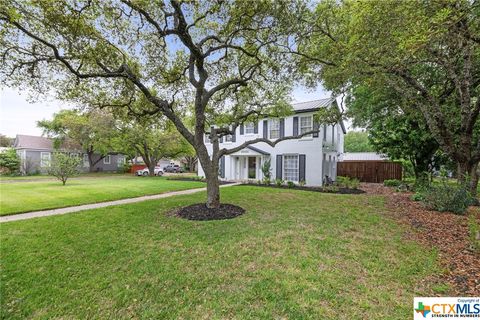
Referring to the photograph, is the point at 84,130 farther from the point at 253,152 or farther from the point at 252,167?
the point at 253,152

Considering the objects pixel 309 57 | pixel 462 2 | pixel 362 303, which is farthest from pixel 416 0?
pixel 362 303

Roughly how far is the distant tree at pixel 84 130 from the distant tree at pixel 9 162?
431 cm

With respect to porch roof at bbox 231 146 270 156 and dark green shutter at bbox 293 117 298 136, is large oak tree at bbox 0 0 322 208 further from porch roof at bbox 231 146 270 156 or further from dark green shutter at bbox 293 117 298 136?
porch roof at bbox 231 146 270 156

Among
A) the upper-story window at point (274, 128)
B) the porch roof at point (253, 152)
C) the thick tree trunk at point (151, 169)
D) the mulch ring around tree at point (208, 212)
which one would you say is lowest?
the mulch ring around tree at point (208, 212)

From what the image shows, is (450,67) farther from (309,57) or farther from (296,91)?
(296,91)

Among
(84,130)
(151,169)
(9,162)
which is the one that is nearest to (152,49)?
(151,169)

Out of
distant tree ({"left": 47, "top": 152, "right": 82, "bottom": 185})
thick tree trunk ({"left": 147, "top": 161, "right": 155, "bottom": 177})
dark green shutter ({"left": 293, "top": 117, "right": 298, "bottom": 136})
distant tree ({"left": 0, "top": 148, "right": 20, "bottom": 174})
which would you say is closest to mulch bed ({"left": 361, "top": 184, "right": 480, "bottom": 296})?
dark green shutter ({"left": 293, "top": 117, "right": 298, "bottom": 136})

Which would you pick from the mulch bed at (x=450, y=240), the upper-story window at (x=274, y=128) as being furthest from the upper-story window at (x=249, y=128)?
the mulch bed at (x=450, y=240)

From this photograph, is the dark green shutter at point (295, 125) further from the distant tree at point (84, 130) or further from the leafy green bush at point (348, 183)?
the distant tree at point (84, 130)

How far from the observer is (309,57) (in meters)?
7.30

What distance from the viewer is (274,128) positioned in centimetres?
1574

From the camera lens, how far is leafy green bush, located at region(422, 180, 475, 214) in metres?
6.93

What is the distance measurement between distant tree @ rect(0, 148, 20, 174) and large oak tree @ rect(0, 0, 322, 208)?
933 inches

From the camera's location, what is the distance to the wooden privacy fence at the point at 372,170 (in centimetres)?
1758
